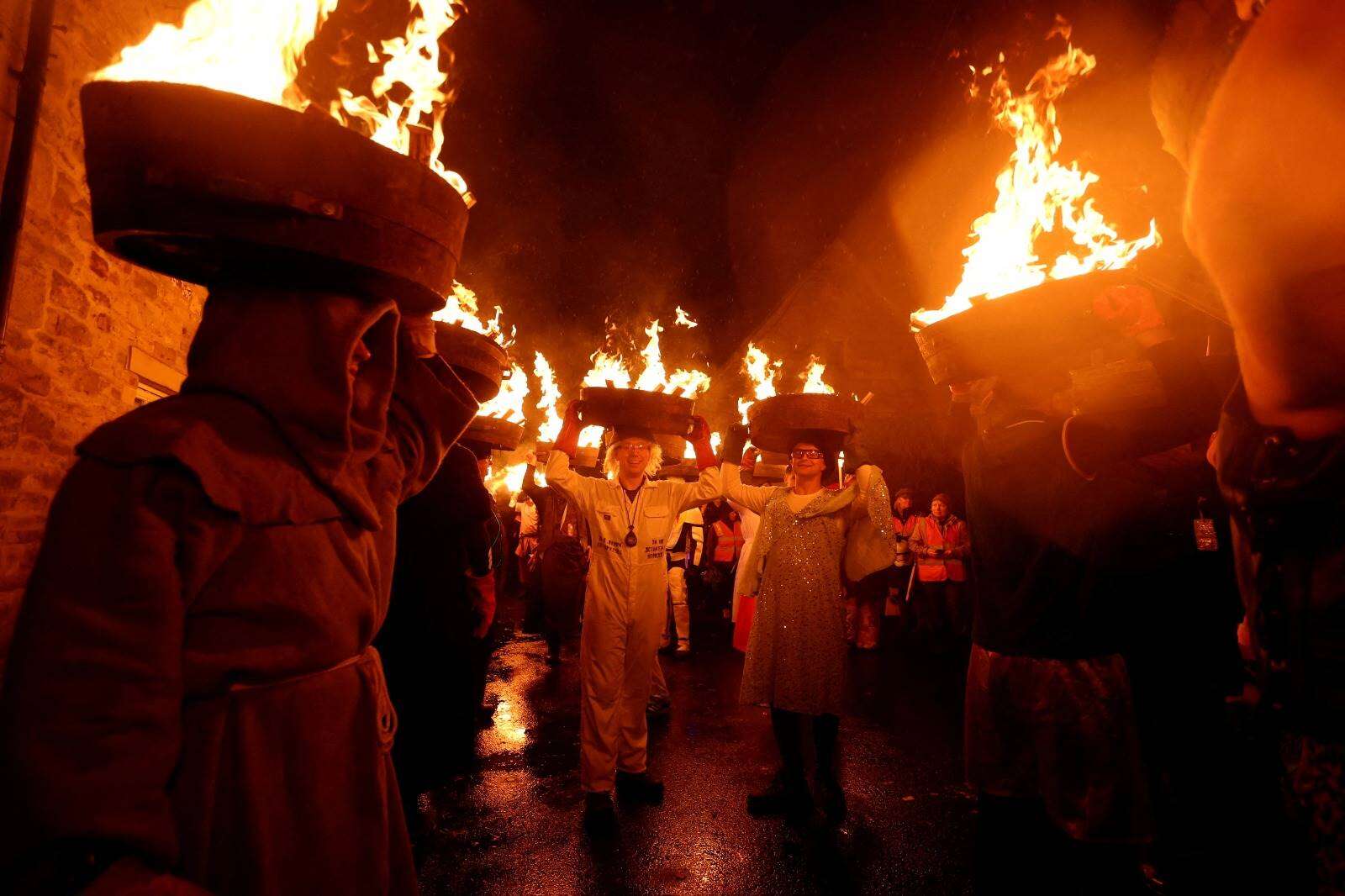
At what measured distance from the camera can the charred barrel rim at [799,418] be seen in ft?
16.9

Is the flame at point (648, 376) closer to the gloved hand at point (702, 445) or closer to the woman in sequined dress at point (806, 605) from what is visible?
the gloved hand at point (702, 445)

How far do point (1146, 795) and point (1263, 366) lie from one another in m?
2.40

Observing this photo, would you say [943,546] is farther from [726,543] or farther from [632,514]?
[632,514]

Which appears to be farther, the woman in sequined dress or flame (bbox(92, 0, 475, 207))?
the woman in sequined dress

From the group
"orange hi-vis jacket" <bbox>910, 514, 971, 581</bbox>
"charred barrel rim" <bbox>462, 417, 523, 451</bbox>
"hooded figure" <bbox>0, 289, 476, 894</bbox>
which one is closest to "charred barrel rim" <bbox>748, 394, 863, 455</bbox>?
"charred barrel rim" <bbox>462, 417, 523, 451</bbox>

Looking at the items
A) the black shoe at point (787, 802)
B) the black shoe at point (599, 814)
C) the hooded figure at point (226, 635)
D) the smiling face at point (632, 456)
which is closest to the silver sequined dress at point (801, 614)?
the black shoe at point (787, 802)

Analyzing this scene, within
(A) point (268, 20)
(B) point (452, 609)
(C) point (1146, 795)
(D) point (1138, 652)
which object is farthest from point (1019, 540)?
(A) point (268, 20)

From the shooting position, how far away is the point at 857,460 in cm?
547

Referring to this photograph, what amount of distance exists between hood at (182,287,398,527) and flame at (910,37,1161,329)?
2843 millimetres

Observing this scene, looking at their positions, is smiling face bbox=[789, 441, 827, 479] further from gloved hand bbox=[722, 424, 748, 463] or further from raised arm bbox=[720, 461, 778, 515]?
gloved hand bbox=[722, 424, 748, 463]

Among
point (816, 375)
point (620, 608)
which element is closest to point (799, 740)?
point (620, 608)

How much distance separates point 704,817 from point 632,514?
236cm

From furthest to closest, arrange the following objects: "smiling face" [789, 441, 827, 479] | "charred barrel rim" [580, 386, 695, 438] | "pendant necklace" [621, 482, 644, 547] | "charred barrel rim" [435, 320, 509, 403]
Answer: "smiling face" [789, 441, 827, 479], "pendant necklace" [621, 482, 644, 547], "charred barrel rim" [580, 386, 695, 438], "charred barrel rim" [435, 320, 509, 403]

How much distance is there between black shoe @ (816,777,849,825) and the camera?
4574 mm
